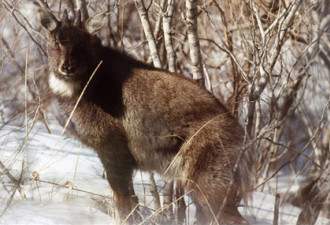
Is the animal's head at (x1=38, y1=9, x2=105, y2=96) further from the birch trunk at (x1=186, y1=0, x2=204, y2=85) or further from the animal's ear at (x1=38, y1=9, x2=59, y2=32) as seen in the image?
the birch trunk at (x1=186, y1=0, x2=204, y2=85)

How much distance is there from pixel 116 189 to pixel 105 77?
0.98 meters

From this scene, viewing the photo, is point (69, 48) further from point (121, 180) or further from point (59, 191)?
point (59, 191)

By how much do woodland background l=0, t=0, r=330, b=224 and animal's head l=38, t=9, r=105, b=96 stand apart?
1.12 feet

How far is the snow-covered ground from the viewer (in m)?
3.85

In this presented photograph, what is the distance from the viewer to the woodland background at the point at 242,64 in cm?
428

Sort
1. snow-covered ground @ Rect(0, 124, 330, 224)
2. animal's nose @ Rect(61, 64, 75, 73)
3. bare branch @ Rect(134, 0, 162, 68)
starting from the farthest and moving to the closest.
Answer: bare branch @ Rect(134, 0, 162, 68) → animal's nose @ Rect(61, 64, 75, 73) → snow-covered ground @ Rect(0, 124, 330, 224)

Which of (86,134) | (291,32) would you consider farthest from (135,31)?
(86,134)

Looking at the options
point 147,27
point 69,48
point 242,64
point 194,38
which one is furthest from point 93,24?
point 242,64

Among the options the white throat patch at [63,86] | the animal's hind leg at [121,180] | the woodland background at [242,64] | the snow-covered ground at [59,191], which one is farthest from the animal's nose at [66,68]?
the animal's hind leg at [121,180]

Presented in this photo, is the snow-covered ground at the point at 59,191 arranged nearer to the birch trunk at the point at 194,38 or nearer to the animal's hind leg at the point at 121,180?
the animal's hind leg at the point at 121,180

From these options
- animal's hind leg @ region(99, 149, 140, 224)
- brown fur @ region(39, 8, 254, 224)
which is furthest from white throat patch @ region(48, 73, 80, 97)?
animal's hind leg @ region(99, 149, 140, 224)

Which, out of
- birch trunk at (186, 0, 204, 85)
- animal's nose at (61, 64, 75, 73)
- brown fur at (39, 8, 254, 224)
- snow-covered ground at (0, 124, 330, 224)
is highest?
birch trunk at (186, 0, 204, 85)

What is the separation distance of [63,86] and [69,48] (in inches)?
14.5

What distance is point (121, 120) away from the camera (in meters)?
4.32
